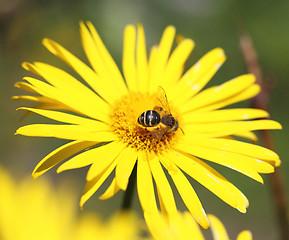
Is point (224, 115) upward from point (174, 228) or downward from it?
upward

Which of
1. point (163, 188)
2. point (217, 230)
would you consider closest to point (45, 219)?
point (163, 188)

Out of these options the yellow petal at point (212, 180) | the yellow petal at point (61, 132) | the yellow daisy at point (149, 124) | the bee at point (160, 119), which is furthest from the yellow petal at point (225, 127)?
the yellow petal at point (61, 132)

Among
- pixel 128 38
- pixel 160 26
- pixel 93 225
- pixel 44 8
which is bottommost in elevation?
pixel 93 225

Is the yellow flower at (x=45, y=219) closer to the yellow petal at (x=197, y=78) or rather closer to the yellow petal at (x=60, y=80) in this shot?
the yellow petal at (x=60, y=80)

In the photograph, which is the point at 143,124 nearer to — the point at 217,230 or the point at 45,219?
the point at 217,230

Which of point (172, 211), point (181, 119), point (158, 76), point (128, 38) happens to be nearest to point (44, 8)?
point (128, 38)

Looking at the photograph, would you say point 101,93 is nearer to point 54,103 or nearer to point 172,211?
point 54,103

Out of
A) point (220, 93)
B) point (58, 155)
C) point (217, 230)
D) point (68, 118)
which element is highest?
point (68, 118)
